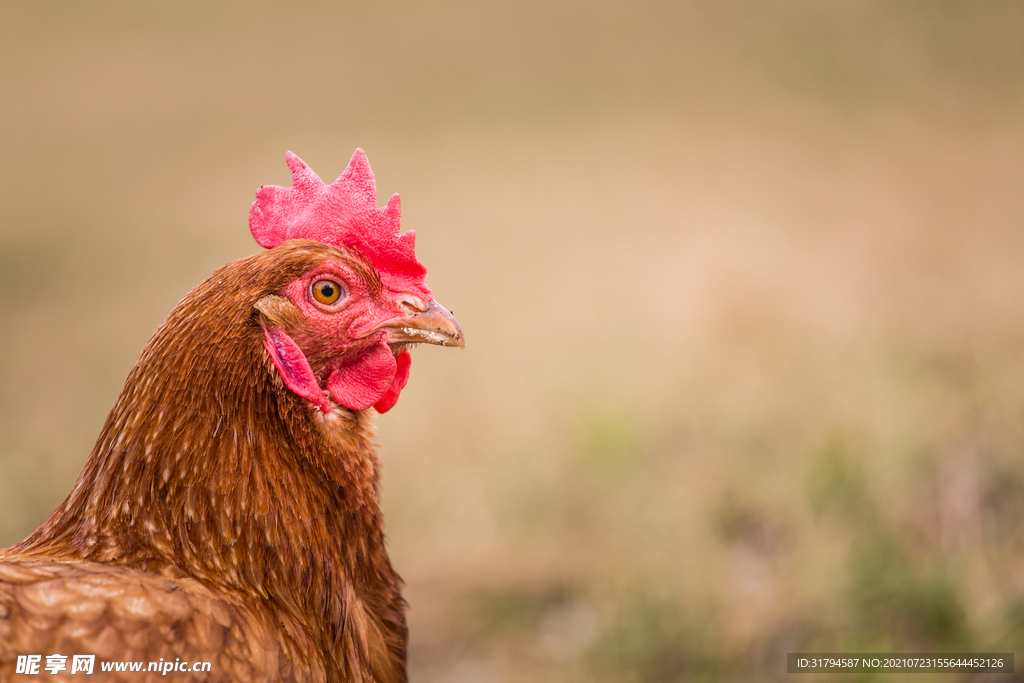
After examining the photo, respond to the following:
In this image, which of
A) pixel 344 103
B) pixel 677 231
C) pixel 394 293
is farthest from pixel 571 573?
pixel 344 103

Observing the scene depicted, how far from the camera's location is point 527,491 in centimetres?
450

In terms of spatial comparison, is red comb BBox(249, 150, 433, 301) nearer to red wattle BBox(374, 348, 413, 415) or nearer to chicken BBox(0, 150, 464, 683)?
chicken BBox(0, 150, 464, 683)

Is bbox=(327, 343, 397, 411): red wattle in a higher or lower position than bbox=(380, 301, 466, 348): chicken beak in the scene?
lower

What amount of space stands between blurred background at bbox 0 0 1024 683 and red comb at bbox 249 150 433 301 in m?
2.11

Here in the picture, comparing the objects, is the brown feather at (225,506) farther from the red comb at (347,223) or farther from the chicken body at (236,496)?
the red comb at (347,223)

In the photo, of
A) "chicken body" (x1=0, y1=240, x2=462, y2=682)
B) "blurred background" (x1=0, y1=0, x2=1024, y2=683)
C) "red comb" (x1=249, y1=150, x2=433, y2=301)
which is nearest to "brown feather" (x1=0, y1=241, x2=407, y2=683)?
"chicken body" (x1=0, y1=240, x2=462, y2=682)

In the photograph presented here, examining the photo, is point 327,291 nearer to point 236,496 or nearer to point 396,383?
point 396,383

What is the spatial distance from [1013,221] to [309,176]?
20.7ft

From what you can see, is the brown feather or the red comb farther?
the red comb

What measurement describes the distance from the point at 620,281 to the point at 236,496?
18.9ft

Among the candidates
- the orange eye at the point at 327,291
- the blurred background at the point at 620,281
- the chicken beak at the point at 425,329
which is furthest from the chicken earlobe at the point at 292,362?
the blurred background at the point at 620,281

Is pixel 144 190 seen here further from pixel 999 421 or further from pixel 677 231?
pixel 999 421

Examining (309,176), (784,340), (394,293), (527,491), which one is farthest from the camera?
(784,340)

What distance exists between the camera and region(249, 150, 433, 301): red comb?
78.2 inches
